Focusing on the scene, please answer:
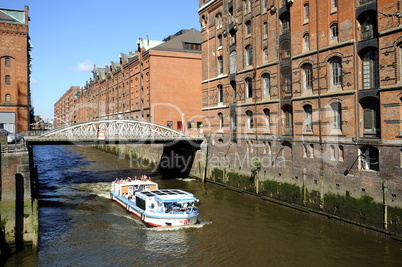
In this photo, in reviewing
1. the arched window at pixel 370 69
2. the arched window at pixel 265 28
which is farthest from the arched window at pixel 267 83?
the arched window at pixel 370 69

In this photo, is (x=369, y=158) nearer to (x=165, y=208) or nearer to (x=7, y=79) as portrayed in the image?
(x=165, y=208)

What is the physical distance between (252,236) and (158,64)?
1487 inches

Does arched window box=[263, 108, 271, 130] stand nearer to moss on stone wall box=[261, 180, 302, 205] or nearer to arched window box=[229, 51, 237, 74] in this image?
moss on stone wall box=[261, 180, 302, 205]

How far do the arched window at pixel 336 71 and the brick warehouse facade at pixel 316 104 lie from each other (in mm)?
63

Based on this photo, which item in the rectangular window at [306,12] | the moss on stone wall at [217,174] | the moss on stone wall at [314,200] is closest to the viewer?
the moss on stone wall at [314,200]

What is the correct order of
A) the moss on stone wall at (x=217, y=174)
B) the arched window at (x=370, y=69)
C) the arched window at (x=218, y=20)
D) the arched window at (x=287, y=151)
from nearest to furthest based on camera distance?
the arched window at (x=370, y=69) < the arched window at (x=287, y=151) < the moss on stone wall at (x=217, y=174) < the arched window at (x=218, y=20)

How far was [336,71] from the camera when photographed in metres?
22.5

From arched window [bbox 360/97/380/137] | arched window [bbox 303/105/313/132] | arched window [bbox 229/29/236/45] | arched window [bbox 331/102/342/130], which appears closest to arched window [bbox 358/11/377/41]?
arched window [bbox 360/97/380/137]

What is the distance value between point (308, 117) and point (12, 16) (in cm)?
3901

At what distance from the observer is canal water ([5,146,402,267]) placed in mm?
16469

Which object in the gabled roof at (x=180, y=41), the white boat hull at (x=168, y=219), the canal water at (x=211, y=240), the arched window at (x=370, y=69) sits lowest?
the canal water at (x=211, y=240)

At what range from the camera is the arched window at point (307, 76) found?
81.2ft

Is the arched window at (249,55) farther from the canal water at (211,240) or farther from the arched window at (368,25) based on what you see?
the canal water at (211,240)

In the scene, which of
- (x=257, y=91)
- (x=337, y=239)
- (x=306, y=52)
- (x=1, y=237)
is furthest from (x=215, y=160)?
(x=1, y=237)
